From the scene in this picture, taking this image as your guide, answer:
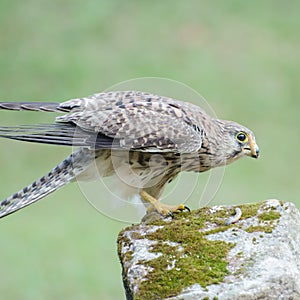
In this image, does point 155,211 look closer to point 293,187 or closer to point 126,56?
point 293,187

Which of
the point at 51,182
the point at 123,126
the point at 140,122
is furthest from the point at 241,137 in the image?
the point at 51,182

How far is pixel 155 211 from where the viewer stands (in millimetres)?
6652

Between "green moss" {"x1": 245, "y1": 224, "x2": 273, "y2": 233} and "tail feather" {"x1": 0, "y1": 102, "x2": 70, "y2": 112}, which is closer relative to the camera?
"green moss" {"x1": 245, "y1": 224, "x2": 273, "y2": 233}

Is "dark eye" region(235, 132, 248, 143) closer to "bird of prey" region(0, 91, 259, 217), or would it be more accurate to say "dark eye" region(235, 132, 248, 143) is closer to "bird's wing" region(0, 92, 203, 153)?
"bird of prey" region(0, 91, 259, 217)

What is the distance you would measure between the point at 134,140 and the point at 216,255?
1347mm

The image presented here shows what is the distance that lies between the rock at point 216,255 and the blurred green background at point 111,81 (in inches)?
220

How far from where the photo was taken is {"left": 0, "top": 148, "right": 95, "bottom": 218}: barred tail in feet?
22.0

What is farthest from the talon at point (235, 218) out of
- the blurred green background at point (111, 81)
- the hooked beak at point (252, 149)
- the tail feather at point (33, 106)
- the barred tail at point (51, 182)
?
the blurred green background at point (111, 81)

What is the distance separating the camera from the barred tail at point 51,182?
6.70 metres

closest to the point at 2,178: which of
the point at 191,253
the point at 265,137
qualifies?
the point at 265,137

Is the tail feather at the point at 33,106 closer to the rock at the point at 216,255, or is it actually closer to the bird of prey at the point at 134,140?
the bird of prey at the point at 134,140

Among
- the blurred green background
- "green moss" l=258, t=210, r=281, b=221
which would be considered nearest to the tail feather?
"green moss" l=258, t=210, r=281, b=221

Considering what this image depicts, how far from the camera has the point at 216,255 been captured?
562cm

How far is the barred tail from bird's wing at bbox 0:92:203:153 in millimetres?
281
